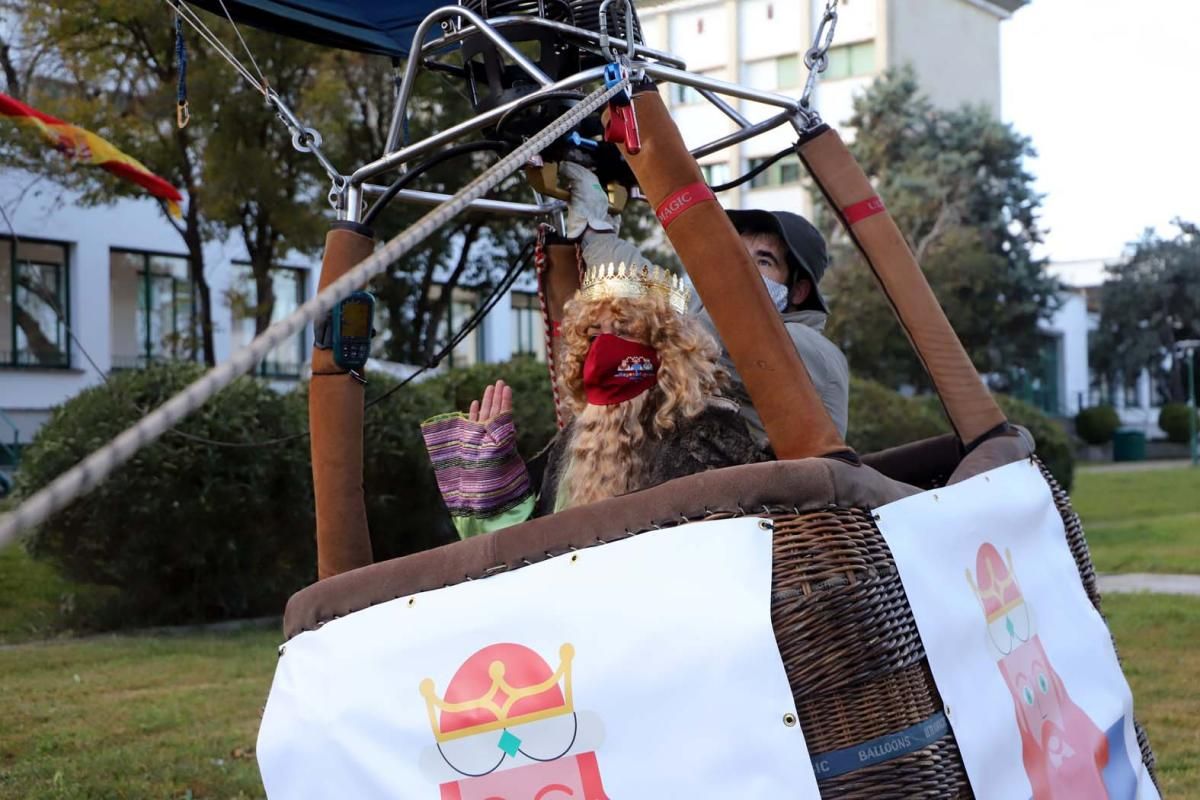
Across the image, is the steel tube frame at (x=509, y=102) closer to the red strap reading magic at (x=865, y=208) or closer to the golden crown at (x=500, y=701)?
the red strap reading magic at (x=865, y=208)

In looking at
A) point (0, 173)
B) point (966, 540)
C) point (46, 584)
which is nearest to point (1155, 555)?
point (46, 584)

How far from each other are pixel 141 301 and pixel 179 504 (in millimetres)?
18376

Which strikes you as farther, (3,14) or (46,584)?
(3,14)

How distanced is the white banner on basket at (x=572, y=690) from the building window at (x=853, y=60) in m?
45.2

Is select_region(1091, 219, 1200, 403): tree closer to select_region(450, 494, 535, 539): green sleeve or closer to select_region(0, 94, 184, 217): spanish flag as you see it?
select_region(0, 94, 184, 217): spanish flag

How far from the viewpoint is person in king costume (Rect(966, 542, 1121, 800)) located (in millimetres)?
2742

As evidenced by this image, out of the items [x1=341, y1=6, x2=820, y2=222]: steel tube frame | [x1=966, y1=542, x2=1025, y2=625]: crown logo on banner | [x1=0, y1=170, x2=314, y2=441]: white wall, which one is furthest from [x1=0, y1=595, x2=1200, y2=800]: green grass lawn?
[x1=0, y1=170, x2=314, y2=441]: white wall

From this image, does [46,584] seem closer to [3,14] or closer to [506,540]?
[3,14]

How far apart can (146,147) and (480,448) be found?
12024mm

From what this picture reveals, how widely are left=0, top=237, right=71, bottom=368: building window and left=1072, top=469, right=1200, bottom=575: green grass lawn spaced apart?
16954 mm

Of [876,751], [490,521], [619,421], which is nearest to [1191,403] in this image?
[619,421]

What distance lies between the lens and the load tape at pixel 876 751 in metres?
2.34

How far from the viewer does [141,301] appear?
2606 centimetres

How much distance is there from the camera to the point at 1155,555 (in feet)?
40.2
